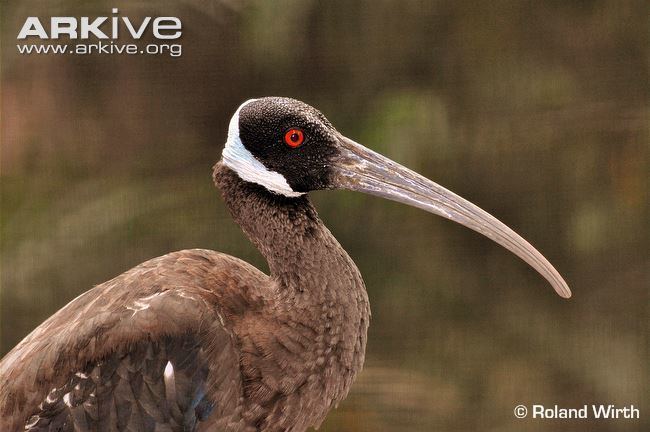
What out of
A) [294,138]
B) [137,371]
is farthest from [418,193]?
[137,371]

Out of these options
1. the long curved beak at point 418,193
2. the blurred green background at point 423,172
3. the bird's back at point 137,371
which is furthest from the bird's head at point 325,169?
the blurred green background at point 423,172

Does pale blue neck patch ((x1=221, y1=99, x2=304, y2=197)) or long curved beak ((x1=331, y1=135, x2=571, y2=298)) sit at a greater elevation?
pale blue neck patch ((x1=221, y1=99, x2=304, y2=197))

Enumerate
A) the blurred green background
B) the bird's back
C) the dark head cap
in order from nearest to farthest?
1. the bird's back
2. the dark head cap
3. the blurred green background

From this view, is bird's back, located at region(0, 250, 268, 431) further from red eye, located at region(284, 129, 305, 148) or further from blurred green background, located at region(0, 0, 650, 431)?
blurred green background, located at region(0, 0, 650, 431)

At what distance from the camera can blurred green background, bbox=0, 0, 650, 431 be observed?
3949 millimetres

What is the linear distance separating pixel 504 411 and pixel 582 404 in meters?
0.32

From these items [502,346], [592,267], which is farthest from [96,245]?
[592,267]

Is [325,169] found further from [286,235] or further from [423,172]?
[423,172]

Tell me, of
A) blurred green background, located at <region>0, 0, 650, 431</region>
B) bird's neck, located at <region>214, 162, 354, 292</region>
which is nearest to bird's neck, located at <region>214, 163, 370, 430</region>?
bird's neck, located at <region>214, 162, 354, 292</region>

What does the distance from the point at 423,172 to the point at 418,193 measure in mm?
1561

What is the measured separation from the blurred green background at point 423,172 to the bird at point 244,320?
4.46ft

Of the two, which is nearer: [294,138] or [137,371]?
[137,371]

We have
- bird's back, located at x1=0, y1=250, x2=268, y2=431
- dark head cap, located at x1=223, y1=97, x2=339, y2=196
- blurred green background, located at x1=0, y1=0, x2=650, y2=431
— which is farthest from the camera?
blurred green background, located at x1=0, y1=0, x2=650, y2=431

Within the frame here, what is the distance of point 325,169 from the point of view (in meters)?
2.59
